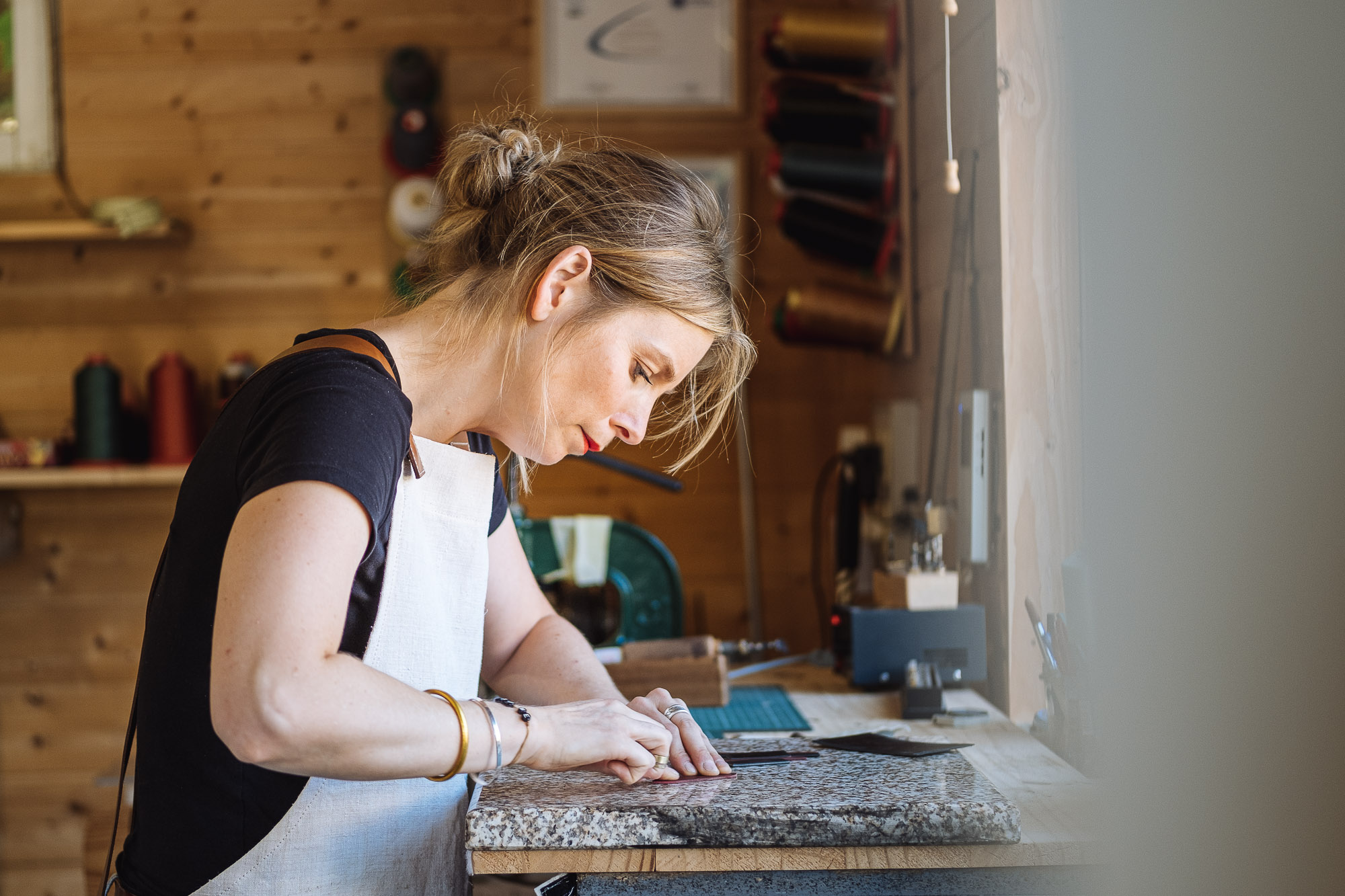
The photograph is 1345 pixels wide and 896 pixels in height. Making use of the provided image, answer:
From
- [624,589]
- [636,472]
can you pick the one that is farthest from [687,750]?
[624,589]

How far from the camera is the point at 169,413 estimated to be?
3.12 m

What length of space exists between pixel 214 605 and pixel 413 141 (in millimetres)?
2457

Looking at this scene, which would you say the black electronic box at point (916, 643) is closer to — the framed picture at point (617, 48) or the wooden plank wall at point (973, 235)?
the wooden plank wall at point (973, 235)

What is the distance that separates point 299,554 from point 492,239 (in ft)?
1.62

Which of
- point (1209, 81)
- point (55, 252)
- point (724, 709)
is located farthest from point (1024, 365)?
point (55, 252)

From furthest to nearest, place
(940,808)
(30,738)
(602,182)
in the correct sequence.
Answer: (30,738) → (602,182) → (940,808)

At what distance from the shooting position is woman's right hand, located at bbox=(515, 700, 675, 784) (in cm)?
105

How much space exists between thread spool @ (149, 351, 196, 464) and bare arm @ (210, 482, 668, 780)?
2432mm

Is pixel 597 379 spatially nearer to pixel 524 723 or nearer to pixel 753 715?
pixel 524 723

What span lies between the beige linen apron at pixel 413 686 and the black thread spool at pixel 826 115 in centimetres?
172

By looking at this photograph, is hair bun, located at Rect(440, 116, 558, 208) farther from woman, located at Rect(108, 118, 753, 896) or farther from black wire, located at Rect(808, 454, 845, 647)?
black wire, located at Rect(808, 454, 845, 647)

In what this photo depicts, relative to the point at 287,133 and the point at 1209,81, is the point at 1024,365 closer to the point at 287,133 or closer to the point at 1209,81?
the point at 1209,81

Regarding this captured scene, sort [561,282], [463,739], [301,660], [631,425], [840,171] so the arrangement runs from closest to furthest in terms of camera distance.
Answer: [301,660] < [463,739] < [561,282] < [631,425] < [840,171]

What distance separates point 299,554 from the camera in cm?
87
